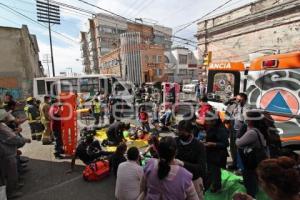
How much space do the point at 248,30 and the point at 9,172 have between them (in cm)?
2255

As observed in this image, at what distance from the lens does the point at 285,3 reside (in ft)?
62.0

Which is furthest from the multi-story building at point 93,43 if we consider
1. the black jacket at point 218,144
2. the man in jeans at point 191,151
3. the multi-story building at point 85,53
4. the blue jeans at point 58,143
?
the man in jeans at point 191,151

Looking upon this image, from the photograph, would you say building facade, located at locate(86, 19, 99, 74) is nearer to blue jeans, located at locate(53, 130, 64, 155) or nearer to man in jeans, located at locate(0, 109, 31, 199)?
blue jeans, located at locate(53, 130, 64, 155)

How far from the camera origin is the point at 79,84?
21.0 meters

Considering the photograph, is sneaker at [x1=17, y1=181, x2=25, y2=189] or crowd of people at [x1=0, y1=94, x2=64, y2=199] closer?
crowd of people at [x1=0, y1=94, x2=64, y2=199]

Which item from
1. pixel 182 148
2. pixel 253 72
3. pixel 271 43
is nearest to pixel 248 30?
pixel 271 43

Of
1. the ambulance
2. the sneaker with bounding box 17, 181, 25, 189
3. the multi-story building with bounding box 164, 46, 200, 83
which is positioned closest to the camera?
the ambulance

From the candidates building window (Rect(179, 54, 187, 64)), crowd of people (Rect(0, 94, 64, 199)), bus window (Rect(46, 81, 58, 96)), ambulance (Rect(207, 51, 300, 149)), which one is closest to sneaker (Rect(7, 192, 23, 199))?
crowd of people (Rect(0, 94, 64, 199))

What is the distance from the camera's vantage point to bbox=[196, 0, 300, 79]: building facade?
18.9 metres

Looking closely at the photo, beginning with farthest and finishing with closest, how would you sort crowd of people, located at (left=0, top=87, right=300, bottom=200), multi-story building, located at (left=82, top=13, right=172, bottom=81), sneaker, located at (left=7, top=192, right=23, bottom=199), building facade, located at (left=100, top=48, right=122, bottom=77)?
multi-story building, located at (left=82, top=13, right=172, bottom=81)
building facade, located at (left=100, top=48, right=122, bottom=77)
sneaker, located at (left=7, top=192, right=23, bottom=199)
crowd of people, located at (left=0, top=87, right=300, bottom=200)

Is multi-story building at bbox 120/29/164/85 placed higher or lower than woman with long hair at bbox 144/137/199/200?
higher

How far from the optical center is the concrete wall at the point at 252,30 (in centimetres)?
1888

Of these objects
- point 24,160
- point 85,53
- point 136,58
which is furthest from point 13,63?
point 85,53

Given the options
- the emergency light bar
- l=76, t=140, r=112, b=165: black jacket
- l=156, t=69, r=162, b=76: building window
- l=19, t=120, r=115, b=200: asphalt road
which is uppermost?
l=156, t=69, r=162, b=76: building window
